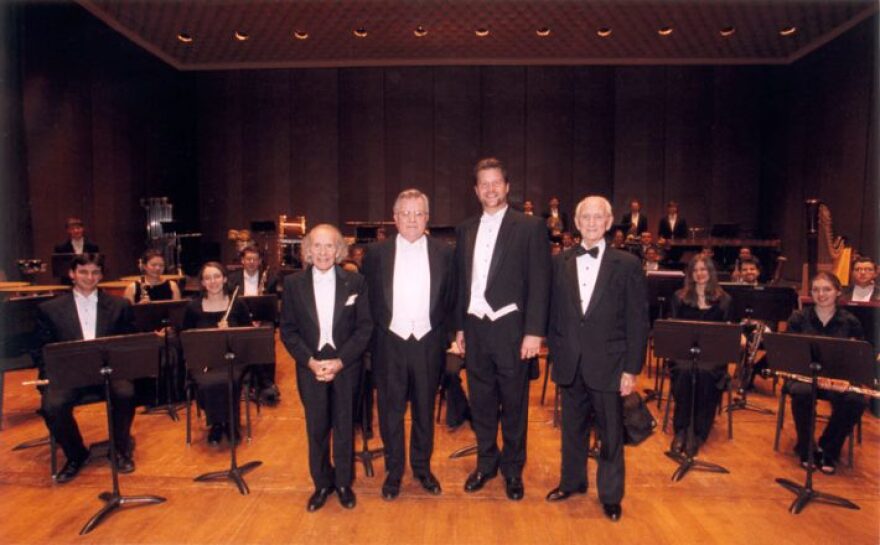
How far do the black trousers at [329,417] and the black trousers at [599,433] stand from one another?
1.18 meters

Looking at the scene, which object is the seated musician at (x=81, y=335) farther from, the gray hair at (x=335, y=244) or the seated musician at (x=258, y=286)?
the gray hair at (x=335, y=244)

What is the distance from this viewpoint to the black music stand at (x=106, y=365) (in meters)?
3.05

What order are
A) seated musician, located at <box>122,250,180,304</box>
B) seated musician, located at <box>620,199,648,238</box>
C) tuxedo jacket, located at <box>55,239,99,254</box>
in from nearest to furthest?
seated musician, located at <box>122,250,180,304</box>, tuxedo jacket, located at <box>55,239,99,254</box>, seated musician, located at <box>620,199,648,238</box>

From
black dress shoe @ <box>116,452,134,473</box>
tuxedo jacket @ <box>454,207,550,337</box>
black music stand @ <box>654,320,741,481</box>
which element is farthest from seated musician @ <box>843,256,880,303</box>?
black dress shoe @ <box>116,452,134,473</box>

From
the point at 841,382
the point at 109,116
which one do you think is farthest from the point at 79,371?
the point at 109,116

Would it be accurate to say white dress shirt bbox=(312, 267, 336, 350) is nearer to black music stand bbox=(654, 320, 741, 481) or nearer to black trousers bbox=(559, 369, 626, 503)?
black trousers bbox=(559, 369, 626, 503)

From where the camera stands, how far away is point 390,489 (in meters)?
3.28

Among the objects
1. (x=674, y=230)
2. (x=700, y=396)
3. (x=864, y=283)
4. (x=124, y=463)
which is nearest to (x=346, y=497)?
(x=124, y=463)

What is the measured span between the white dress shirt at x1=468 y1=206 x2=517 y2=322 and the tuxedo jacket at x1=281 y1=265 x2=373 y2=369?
0.61 meters

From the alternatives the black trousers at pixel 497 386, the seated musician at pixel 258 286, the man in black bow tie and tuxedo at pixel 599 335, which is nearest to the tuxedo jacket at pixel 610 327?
the man in black bow tie and tuxedo at pixel 599 335

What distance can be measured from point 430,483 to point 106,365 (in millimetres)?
1924

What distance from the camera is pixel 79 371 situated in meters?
3.12

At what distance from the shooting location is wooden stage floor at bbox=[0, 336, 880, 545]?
115 inches

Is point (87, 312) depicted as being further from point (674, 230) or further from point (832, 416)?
point (674, 230)
